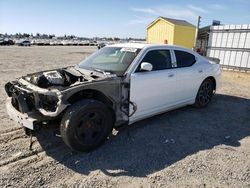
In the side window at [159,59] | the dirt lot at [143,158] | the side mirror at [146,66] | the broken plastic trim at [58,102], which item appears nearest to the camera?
the dirt lot at [143,158]

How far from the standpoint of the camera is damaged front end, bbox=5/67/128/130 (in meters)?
3.25

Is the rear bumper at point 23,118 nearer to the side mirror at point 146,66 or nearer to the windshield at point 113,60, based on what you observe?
the windshield at point 113,60

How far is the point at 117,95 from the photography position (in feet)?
12.6

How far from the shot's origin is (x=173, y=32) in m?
19.2

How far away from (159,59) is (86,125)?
2.05m

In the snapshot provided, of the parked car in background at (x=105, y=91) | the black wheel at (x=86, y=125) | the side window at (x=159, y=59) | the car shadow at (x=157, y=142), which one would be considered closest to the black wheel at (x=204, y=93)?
the car shadow at (x=157, y=142)

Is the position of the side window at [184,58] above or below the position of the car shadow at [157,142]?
above

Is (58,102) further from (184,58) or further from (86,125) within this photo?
(184,58)

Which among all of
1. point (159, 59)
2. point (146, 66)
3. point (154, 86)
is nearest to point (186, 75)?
point (159, 59)

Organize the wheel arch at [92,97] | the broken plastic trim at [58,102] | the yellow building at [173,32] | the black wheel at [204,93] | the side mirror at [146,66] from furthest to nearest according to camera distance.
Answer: the yellow building at [173,32], the black wheel at [204,93], the side mirror at [146,66], the wheel arch at [92,97], the broken plastic trim at [58,102]

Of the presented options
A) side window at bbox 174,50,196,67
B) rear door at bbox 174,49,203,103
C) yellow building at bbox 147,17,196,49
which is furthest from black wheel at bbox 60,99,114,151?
yellow building at bbox 147,17,196,49

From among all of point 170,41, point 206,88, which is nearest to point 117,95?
point 206,88

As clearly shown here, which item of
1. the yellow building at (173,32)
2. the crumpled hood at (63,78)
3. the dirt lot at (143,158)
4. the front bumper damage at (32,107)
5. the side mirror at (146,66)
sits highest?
the yellow building at (173,32)

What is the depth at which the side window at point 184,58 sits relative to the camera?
16.4 ft
